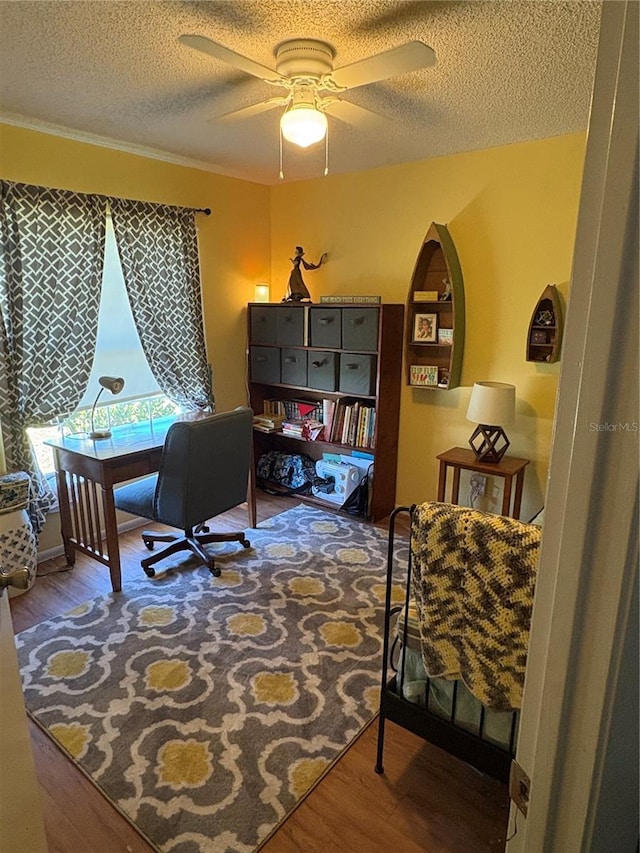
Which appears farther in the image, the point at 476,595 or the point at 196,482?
the point at 196,482

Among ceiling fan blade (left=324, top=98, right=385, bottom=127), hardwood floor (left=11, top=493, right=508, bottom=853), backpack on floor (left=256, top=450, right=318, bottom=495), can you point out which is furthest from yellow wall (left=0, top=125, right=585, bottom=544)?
hardwood floor (left=11, top=493, right=508, bottom=853)

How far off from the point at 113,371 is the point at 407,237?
220cm

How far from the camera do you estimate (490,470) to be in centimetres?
304

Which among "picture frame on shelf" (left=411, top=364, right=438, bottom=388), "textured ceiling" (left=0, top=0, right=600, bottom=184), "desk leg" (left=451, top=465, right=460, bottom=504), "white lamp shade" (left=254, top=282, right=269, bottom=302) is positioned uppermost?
"textured ceiling" (left=0, top=0, right=600, bottom=184)

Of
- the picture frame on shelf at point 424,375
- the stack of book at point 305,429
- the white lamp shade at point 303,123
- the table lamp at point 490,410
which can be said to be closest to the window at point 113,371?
the stack of book at point 305,429

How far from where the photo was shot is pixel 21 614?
259cm

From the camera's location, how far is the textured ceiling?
1.62 meters

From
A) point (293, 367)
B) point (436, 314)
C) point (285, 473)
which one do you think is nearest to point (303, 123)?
point (436, 314)

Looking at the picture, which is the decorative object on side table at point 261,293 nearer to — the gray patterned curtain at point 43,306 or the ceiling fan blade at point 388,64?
the gray patterned curtain at point 43,306

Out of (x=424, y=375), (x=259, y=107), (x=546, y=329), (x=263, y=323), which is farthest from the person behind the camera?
(x=263, y=323)

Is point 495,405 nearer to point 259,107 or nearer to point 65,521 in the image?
point 259,107

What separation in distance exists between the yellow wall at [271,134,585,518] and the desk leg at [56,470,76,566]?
2266 mm

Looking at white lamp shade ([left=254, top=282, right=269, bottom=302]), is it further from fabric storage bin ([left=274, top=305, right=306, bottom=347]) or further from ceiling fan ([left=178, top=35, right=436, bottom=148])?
ceiling fan ([left=178, top=35, right=436, bottom=148])

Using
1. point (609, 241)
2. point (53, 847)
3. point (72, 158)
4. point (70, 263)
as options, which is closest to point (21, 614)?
point (53, 847)
